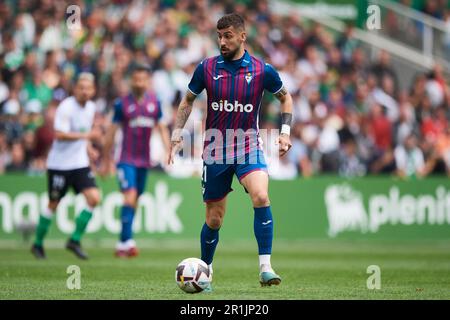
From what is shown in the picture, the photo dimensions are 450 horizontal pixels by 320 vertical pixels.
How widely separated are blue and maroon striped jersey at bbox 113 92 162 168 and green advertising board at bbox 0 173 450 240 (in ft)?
10.9

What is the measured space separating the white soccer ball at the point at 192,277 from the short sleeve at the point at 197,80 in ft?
6.36

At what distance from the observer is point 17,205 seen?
19969mm

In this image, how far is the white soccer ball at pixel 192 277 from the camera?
10.3 m

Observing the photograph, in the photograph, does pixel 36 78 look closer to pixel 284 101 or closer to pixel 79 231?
pixel 79 231

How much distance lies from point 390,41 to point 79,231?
14.6m

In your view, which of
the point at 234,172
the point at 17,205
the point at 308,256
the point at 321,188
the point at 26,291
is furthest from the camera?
the point at 321,188

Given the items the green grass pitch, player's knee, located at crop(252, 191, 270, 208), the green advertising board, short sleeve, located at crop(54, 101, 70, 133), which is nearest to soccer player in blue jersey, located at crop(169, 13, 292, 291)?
player's knee, located at crop(252, 191, 270, 208)

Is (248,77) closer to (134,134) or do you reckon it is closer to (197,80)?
(197,80)

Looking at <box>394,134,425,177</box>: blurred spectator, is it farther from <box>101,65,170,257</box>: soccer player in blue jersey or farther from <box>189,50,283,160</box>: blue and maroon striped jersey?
<box>189,50,283,160</box>: blue and maroon striped jersey

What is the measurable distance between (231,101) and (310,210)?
11.0m

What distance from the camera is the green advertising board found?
20.8m

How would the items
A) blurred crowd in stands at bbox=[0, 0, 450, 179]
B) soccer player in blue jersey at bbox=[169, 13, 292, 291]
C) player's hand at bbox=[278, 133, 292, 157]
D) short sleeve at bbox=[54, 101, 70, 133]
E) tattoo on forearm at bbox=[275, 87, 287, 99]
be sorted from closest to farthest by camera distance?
player's hand at bbox=[278, 133, 292, 157]
soccer player in blue jersey at bbox=[169, 13, 292, 291]
tattoo on forearm at bbox=[275, 87, 287, 99]
short sleeve at bbox=[54, 101, 70, 133]
blurred crowd in stands at bbox=[0, 0, 450, 179]

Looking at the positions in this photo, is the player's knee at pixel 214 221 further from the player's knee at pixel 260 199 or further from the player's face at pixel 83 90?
the player's face at pixel 83 90

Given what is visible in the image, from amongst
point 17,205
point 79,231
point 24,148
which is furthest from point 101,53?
point 79,231
